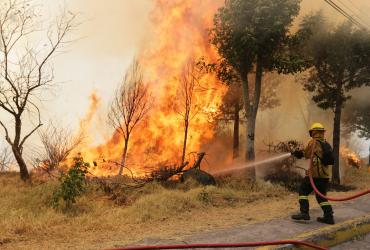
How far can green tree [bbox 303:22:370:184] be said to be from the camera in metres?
17.5

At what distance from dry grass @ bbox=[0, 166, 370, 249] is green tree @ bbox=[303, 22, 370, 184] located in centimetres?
694

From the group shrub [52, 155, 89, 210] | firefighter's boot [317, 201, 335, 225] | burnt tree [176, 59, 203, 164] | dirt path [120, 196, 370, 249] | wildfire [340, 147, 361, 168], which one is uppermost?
burnt tree [176, 59, 203, 164]

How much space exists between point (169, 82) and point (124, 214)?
11431 mm

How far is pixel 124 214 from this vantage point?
9.12 m

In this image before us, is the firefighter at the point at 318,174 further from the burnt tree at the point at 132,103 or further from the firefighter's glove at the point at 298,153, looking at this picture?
the burnt tree at the point at 132,103

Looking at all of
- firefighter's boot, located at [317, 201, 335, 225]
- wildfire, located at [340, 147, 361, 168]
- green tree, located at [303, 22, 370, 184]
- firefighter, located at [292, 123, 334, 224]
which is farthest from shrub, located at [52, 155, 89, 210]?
wildfire, located at [340, 147, 361, 168]

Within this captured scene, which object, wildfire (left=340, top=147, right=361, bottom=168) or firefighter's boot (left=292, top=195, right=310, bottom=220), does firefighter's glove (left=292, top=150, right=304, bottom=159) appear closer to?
firefighter's boot (left=292, top=195, right=310, bottom=220)

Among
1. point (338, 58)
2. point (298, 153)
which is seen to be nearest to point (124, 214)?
point (298, 153)

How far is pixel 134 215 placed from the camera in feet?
29.7

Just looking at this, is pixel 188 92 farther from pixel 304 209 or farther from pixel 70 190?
pixel 304 209

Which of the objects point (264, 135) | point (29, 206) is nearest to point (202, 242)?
point (29, 206)

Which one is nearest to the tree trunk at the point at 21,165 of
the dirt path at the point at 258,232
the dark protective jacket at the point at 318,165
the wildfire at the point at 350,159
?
the dirt path at the point at 258,232

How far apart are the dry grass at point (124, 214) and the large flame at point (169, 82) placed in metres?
6.67

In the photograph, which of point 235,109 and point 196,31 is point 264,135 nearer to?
point 235,109
